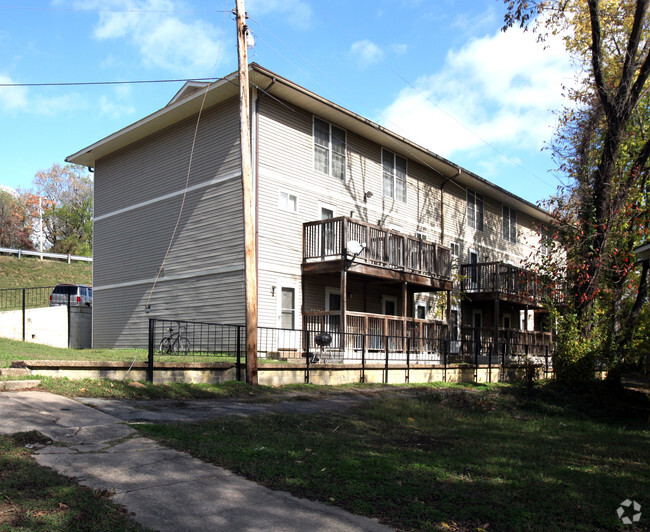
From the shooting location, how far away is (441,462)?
6.03 meters

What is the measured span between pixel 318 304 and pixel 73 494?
14.6 m

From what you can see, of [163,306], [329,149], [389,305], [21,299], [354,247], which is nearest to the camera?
[354,247]

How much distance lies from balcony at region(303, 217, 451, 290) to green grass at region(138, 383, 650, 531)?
7.61 m

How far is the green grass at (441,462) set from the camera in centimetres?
446

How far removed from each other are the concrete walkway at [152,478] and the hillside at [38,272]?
29555 millimetres

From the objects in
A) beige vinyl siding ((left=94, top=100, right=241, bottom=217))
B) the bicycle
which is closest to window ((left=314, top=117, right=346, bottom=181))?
beige vinyl siding ((left=94, top=100, right=241, bottom=217))

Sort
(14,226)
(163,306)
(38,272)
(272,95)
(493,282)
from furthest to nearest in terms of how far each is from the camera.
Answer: (14,226)
(38,272)
(493,282)
(163,306)
(272,95)

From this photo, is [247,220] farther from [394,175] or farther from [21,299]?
[21,299]

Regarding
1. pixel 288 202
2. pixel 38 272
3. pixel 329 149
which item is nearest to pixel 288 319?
pixel 288 202

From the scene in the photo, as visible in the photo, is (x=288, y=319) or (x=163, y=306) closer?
(x=288, y=319)

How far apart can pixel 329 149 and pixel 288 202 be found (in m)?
2.97

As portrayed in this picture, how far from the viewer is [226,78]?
16531 mm

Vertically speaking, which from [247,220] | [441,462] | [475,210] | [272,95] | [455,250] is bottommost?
[441,462]

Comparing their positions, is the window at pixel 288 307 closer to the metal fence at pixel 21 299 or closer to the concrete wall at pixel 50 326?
the concrete wall at pixel 50 326
